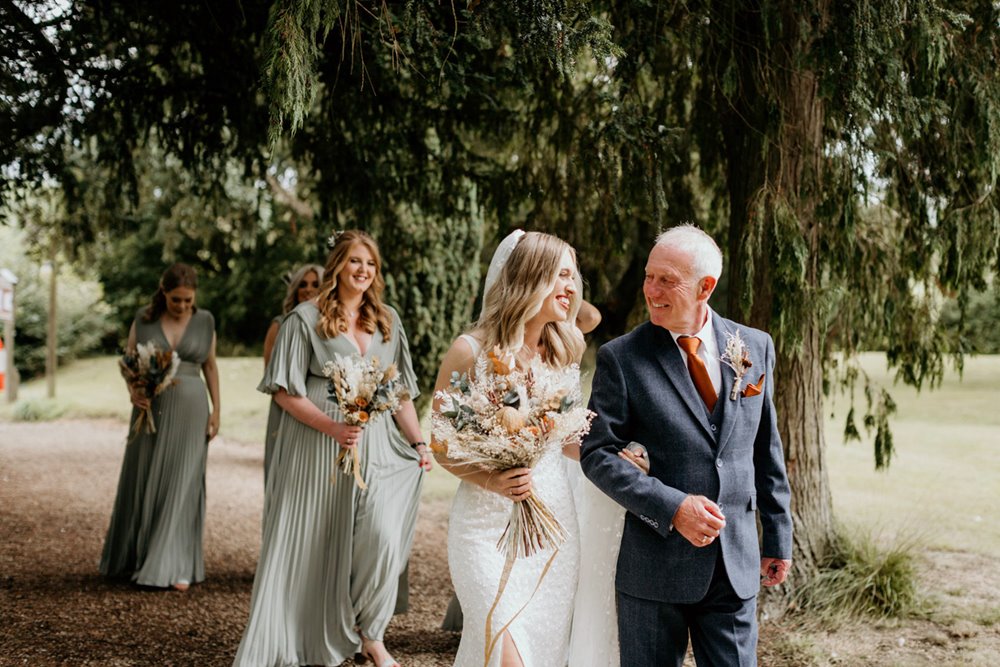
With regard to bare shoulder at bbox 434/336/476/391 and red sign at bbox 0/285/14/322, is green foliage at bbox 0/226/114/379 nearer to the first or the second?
red sign at bbox 0/285/14/322

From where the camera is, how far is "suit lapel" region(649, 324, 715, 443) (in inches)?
117

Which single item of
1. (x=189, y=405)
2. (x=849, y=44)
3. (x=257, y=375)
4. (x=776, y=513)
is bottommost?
(x=257, y=375)

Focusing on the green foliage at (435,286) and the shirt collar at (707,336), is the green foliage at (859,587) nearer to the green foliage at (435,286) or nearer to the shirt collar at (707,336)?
the shirt collar at (707,336)

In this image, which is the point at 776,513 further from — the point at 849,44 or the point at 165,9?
the point at 165,9

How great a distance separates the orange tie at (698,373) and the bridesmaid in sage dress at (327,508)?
2.30 meters

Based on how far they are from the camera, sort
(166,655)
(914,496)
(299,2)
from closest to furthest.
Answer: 1. (299,2)
2. (166,655)
3. (914,496)

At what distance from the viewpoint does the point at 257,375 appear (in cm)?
2555

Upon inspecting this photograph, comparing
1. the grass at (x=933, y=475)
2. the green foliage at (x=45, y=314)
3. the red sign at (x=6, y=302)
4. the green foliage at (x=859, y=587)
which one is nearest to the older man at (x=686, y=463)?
the green foliage at (x=859, y=587)

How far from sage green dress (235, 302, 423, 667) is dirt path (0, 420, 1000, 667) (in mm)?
502

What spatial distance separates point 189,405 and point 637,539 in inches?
198

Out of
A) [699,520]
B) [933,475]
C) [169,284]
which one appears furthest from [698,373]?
[933,475]

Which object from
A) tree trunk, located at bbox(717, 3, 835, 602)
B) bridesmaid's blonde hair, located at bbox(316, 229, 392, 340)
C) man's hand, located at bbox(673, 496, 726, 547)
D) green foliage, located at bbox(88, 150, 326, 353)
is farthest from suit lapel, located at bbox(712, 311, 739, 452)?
green foliage, located at bbox(88, 150, 326, 353)

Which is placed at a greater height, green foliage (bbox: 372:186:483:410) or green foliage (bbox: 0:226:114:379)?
green foliage (bbox: 372:186:483:410)

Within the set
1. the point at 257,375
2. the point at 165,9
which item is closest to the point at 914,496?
the point at 165,9
